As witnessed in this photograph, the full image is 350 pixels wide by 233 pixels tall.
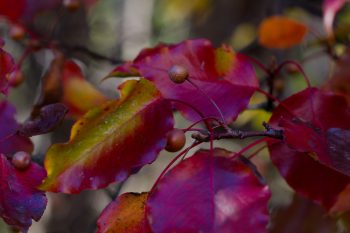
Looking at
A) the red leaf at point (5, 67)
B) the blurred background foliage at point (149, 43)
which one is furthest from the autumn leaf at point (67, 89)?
the blurred background foliage at point (149, 43)

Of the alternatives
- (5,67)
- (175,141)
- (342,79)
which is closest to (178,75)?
(175,141)

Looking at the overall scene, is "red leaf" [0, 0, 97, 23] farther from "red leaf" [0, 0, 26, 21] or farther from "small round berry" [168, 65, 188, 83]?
"small round berry" [168, 65, 188, 83]

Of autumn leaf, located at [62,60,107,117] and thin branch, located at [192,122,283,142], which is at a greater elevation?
thin branch, located at [192,122,283,142]

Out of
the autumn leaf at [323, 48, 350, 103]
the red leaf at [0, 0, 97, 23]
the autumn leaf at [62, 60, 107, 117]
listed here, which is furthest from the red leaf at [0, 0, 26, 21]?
the autumn leaf at [323, 48, 350, 103]

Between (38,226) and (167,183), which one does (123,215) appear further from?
(38,226)

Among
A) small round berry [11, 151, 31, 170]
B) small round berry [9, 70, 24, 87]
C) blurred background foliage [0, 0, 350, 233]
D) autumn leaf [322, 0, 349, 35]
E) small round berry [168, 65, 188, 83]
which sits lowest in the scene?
blurred background foliage [0, 0, 350, 233]

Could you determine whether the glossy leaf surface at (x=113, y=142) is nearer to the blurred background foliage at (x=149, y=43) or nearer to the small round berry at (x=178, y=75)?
the small round berry at (x=178, y=75)
